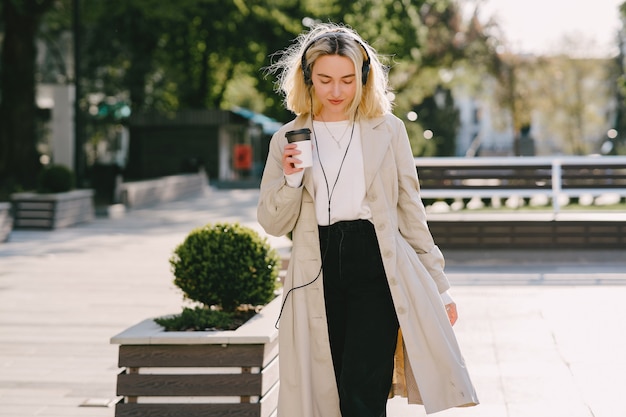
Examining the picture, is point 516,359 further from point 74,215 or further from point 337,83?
point 74,215

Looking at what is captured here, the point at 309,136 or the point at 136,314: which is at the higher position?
the point at 309,136

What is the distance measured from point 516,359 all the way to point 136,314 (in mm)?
3755

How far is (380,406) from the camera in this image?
374cm

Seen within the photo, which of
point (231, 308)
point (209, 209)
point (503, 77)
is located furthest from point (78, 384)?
point (503, 77)

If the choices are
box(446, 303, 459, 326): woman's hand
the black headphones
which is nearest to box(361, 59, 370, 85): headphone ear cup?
the black headphones

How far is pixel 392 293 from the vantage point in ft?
12.0

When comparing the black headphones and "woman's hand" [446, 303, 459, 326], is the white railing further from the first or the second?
the black headphones

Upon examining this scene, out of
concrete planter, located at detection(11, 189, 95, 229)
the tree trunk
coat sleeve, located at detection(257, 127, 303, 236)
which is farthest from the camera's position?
the tree trunk

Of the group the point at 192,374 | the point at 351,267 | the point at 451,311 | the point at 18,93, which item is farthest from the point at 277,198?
the point at 18,93

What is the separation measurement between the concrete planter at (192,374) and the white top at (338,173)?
1248mm

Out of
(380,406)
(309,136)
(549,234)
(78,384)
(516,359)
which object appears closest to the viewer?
(309,136)

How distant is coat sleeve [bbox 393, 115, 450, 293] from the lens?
3.79m

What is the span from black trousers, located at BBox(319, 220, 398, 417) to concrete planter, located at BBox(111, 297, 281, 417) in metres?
1.12

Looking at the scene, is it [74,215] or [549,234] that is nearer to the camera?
[549,234]
